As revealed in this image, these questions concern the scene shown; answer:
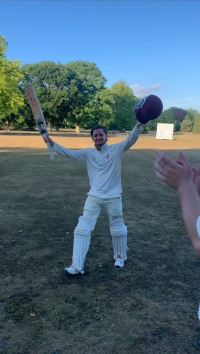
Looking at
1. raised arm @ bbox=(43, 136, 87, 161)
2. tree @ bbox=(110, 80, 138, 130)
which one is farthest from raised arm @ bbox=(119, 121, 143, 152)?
tree @ bbox=(110, 80, 138, 130)

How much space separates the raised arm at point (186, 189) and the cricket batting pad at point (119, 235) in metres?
3.43

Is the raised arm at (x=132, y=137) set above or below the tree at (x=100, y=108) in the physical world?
below

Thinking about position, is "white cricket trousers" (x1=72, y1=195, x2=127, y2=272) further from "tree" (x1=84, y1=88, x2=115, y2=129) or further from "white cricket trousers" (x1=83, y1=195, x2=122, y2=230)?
"tree" (x1=84, y1=88, x2=115, y2=129)

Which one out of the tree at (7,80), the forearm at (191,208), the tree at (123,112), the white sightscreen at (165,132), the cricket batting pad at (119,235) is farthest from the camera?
the tree at (123,112)

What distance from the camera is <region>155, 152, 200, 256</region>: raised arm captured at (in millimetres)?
1465

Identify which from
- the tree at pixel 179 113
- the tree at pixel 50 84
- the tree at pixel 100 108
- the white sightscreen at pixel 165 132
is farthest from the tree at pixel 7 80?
the tree at pixel 179 113

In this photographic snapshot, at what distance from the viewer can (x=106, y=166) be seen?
189 inches

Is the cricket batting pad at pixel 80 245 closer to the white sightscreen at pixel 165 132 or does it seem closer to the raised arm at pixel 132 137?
the raised arm at pixel 132 137

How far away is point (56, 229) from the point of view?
21.9ft

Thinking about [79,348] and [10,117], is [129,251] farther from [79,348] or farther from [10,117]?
[10,117]

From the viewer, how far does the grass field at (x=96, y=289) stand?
3283mm

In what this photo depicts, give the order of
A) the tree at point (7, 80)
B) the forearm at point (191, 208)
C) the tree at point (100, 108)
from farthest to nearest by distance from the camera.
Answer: the tree at point (100, 108), the tree at point (7, 80), the forearm at point (191, 208)

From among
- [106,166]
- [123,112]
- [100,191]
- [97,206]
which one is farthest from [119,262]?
[123,112]

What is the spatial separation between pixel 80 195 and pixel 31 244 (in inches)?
173
